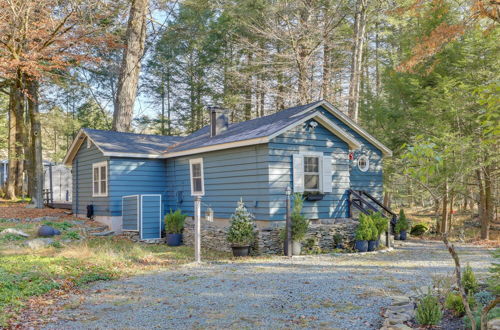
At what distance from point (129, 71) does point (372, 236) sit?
43.6 feet

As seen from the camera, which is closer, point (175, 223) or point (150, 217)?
point (175, 223)

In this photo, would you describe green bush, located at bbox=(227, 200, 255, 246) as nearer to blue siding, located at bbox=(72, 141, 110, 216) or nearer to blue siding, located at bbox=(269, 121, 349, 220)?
blue siding, located at bbox=(269, 121, 349, 220)

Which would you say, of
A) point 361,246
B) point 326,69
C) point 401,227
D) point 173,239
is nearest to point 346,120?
point 401,227

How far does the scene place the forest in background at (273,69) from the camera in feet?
45.0

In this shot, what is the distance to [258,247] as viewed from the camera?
10.4m

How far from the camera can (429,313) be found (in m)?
4.37

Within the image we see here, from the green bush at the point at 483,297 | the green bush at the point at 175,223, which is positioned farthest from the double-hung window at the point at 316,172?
the green bush at the point at 483,297

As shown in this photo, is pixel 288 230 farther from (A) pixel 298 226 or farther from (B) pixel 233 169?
(B) pixel 233 169

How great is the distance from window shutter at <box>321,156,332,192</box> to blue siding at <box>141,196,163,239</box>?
17.3ft

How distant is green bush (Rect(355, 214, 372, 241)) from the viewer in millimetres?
10812

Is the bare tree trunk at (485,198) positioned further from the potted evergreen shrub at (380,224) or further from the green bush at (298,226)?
the green bush at (298,226)

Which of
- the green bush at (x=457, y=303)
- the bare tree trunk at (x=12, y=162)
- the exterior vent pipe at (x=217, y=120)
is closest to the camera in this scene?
the green bush at (x=457, y=303)

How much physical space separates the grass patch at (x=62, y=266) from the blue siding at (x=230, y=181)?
1657 mm

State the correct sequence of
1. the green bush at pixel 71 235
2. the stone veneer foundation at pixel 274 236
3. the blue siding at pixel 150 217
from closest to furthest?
the stone veneer foundation at pixel 274 236, the green bush at pixel 71 235, the blue siding at pixel 150 217
